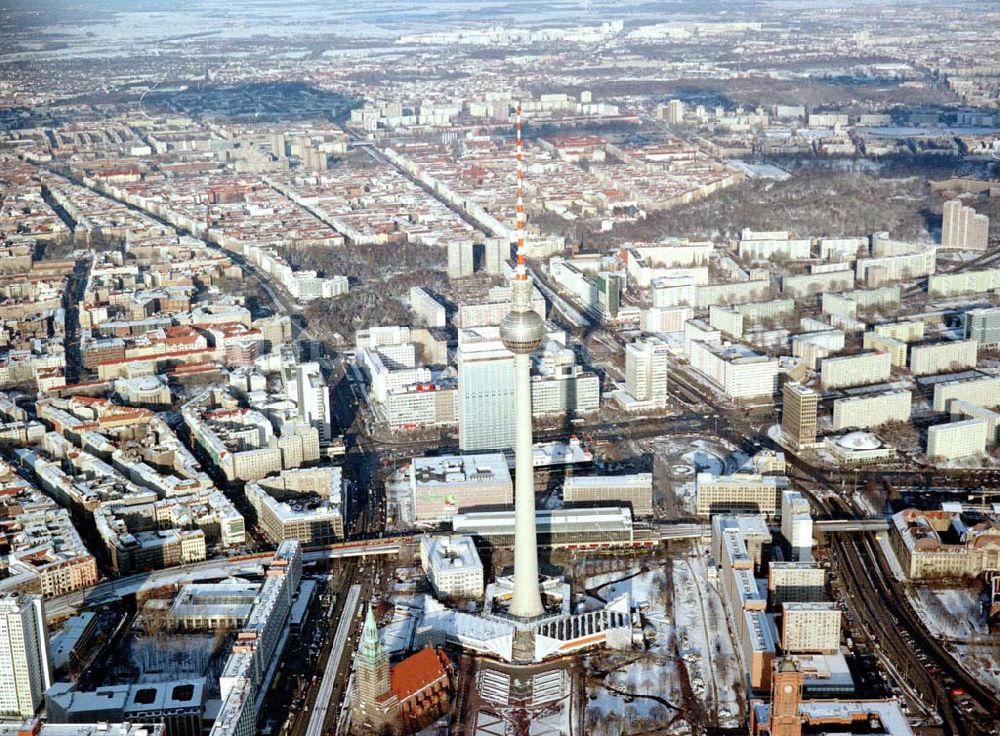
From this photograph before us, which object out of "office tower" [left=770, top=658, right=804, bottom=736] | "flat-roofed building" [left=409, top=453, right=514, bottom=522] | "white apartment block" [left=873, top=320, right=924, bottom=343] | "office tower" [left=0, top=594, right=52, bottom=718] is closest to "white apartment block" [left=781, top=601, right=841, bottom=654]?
"office tower" [left=770, top=658, right=804, bottom=736]

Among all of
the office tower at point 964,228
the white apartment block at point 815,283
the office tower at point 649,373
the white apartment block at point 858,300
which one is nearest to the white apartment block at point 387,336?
the office tower at point 649,373

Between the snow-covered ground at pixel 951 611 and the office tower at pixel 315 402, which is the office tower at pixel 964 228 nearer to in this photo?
the office tower at pixel 315 402

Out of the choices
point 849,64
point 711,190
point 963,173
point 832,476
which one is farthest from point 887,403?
point 849,64

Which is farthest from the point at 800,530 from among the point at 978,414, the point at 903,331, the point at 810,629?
the point at 903,331

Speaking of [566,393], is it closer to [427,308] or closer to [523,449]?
[427,308]

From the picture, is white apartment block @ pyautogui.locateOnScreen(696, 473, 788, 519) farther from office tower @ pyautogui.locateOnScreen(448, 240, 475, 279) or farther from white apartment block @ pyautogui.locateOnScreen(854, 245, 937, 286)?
office tower @ pyautogui.locateOnScreen(448, 240, 475, 279)

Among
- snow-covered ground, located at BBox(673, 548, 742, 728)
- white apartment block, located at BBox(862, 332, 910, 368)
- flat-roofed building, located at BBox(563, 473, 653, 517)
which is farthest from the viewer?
white apartment block, located at BBox(862, 332, 910, 368)
